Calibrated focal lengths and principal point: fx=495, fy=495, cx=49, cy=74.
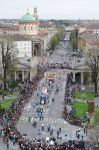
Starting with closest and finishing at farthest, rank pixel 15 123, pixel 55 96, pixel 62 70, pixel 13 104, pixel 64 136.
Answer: pixel 64 136, pixel 15 123, pixel 13 104, pixel 55 96, pixel 62 70

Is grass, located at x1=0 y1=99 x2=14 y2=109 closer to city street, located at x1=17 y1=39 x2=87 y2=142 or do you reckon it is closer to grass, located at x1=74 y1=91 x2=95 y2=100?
city street, located at x1=17 y1=39 x2=87 y2=142

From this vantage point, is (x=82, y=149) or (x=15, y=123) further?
(x=15, y=123)

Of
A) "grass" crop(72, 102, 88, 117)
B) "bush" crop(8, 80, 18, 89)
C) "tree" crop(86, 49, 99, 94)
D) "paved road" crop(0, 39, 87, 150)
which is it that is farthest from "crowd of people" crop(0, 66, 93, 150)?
"tree" crop(86, 49, 99, 94)

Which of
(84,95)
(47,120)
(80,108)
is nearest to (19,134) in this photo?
(47,120)

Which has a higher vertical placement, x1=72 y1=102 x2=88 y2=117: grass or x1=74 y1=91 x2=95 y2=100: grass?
x1=72 y1=102 x2=88 y2=117: grass

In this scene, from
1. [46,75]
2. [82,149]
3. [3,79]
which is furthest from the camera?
[46,75]

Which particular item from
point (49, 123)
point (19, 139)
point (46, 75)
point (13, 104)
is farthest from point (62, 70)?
point (19, 139)

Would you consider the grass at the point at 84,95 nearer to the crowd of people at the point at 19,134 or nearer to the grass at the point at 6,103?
the crowd of people at the point at 19,134

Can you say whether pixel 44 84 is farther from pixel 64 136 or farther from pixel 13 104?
pixel 64 136
